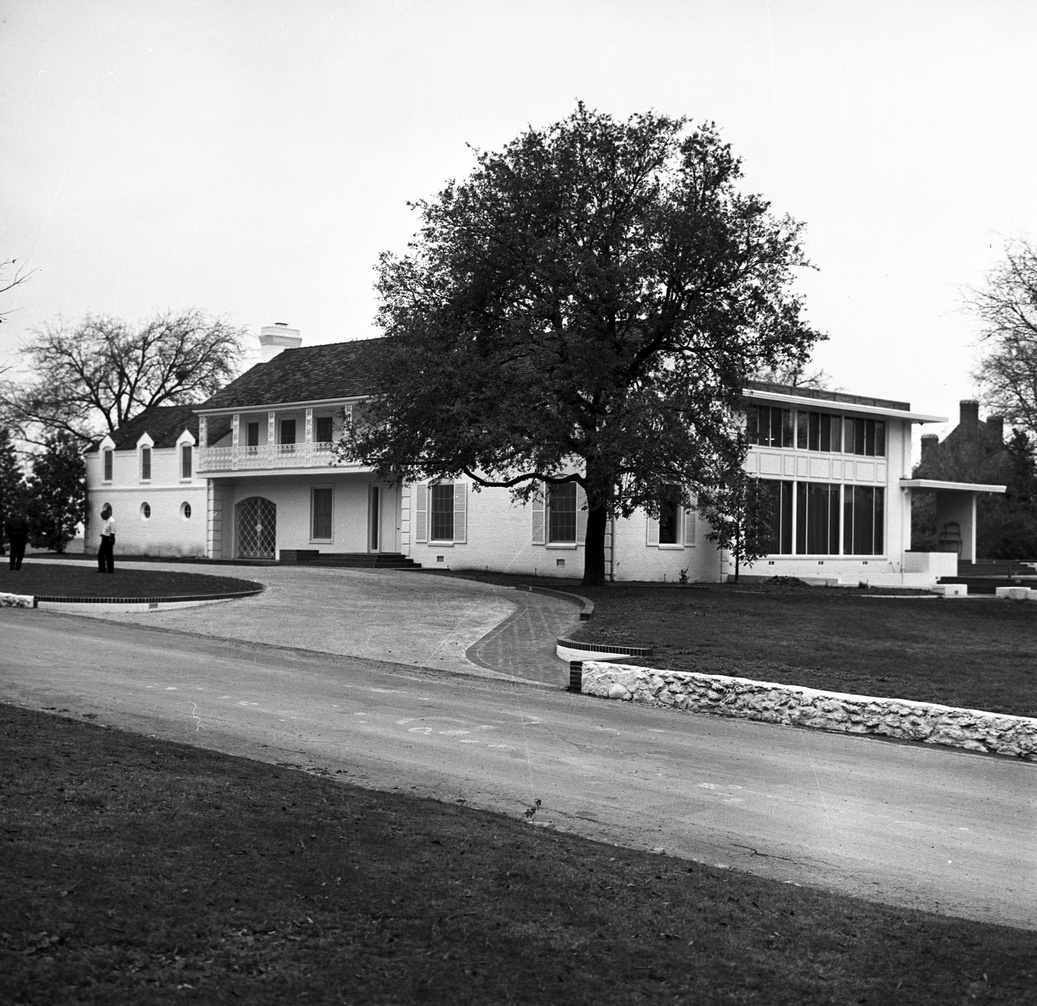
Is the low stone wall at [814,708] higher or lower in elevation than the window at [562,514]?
lower

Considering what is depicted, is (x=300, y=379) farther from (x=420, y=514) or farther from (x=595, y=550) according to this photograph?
(x=595, y=550)

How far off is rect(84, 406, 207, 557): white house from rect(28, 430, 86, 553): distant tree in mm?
523

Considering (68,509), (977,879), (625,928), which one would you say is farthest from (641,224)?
(68,509)

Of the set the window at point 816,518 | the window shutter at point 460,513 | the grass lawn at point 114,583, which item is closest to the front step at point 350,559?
the window shutter at point 460,513

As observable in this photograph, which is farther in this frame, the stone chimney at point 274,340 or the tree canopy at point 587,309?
the stone chimney at point 274,340

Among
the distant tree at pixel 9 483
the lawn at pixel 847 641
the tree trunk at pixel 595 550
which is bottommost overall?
the lawn at pixel 847 641

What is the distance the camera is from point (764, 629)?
21250mm

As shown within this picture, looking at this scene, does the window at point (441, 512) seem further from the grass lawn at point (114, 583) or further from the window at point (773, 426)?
the grass lawn at point (114, 583)

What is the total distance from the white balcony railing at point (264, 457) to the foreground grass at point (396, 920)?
36.7 metres

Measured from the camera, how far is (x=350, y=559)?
4284 cm

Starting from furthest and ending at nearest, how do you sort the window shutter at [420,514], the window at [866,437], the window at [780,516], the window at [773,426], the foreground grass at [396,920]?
1. the window at [866,437]
2. the window shutter at [420,514]
3. the window at [780,516]
4. the window at [773,426]
5. the foreground grass at [396,920]

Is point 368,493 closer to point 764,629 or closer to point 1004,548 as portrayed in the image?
point 764,629

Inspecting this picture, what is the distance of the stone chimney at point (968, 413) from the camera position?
75.2m

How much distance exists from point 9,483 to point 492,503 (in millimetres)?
27006
